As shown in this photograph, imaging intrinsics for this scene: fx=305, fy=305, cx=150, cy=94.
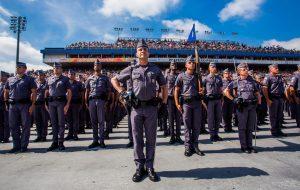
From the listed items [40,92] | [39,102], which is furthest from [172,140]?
[40,92]

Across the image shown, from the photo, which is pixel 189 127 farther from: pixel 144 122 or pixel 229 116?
pixel 229 116

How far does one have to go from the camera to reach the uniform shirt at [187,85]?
689 centimetres

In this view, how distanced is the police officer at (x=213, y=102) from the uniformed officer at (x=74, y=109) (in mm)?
4248

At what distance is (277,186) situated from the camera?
434 cm

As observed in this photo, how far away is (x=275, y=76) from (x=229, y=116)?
2270 millimetres

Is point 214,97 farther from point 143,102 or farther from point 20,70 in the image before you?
point 20,70

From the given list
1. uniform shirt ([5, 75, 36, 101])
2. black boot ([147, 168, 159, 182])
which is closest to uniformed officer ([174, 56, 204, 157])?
black boot ([147, 168, 159, 182])

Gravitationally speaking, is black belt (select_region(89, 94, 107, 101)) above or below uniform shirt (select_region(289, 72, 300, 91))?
below

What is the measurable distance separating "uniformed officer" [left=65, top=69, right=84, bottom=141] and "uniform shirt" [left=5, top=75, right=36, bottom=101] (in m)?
2.28

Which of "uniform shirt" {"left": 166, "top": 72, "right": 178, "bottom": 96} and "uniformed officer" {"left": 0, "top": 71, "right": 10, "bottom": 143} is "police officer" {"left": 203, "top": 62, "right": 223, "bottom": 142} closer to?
"uniform shirt" {"left": 166, "top": 72, "right": 178, "bottom": 96}

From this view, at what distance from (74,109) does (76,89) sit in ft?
2.68

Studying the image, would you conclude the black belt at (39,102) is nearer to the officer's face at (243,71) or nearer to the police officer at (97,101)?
the police officer at (97,101)

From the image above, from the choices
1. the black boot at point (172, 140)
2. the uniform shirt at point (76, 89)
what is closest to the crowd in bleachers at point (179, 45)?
the uniform shirt at point (76, 89)

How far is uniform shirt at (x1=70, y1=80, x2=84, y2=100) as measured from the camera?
34.5 ft
